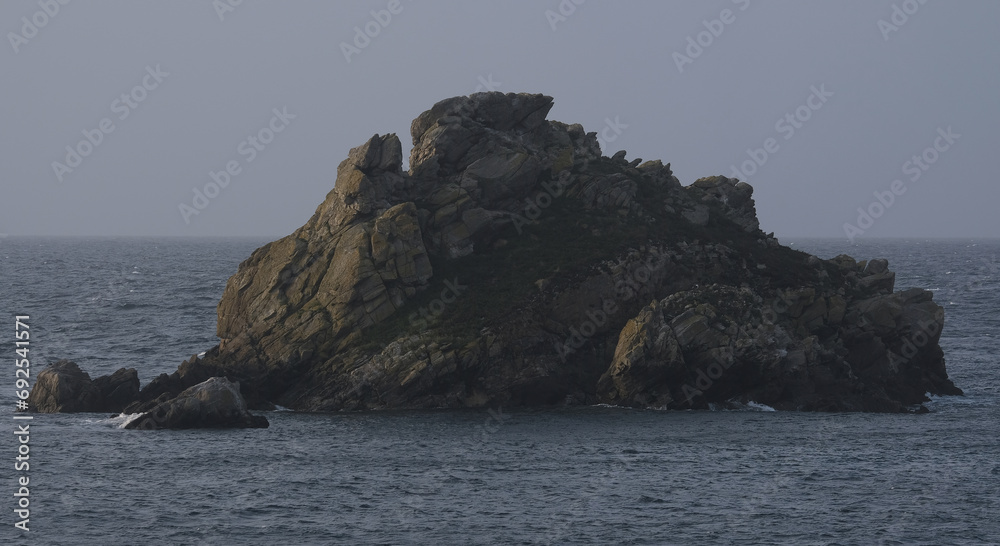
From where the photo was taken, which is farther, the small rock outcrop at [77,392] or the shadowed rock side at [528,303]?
Result: the shadowed rock side at [528,303]

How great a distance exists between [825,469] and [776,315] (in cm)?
1832

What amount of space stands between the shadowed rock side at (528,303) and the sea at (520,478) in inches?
92.1

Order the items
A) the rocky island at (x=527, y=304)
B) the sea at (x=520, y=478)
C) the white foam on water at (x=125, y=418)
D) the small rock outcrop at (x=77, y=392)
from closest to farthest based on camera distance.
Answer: the sea at (x=520, y=478)
the white foam on water at (x=125, y=418)
the small rock outcrop at (x=77, y=392)
the rocky island at (x=527, y=304)

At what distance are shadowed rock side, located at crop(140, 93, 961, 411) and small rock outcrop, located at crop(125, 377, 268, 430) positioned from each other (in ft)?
10.1

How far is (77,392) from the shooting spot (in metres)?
60.1

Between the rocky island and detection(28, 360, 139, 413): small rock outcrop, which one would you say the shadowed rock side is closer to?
the rocky island

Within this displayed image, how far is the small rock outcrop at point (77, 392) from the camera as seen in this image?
59.7m

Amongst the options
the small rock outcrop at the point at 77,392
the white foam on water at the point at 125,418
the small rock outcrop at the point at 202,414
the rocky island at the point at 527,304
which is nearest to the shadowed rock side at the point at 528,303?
the rocky island at the point at 527,304

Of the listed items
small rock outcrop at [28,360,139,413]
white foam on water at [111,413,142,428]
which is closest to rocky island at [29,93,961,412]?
white foam on water at [111,413,142,428]

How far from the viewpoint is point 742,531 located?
39.2 metres

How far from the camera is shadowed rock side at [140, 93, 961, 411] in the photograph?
61.2 m

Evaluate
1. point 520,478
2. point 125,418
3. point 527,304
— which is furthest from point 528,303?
point 125,418

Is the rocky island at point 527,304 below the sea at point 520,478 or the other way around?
the other way around

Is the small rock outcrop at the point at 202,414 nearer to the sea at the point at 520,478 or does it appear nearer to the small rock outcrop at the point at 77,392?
the sea at the point at 520,478
